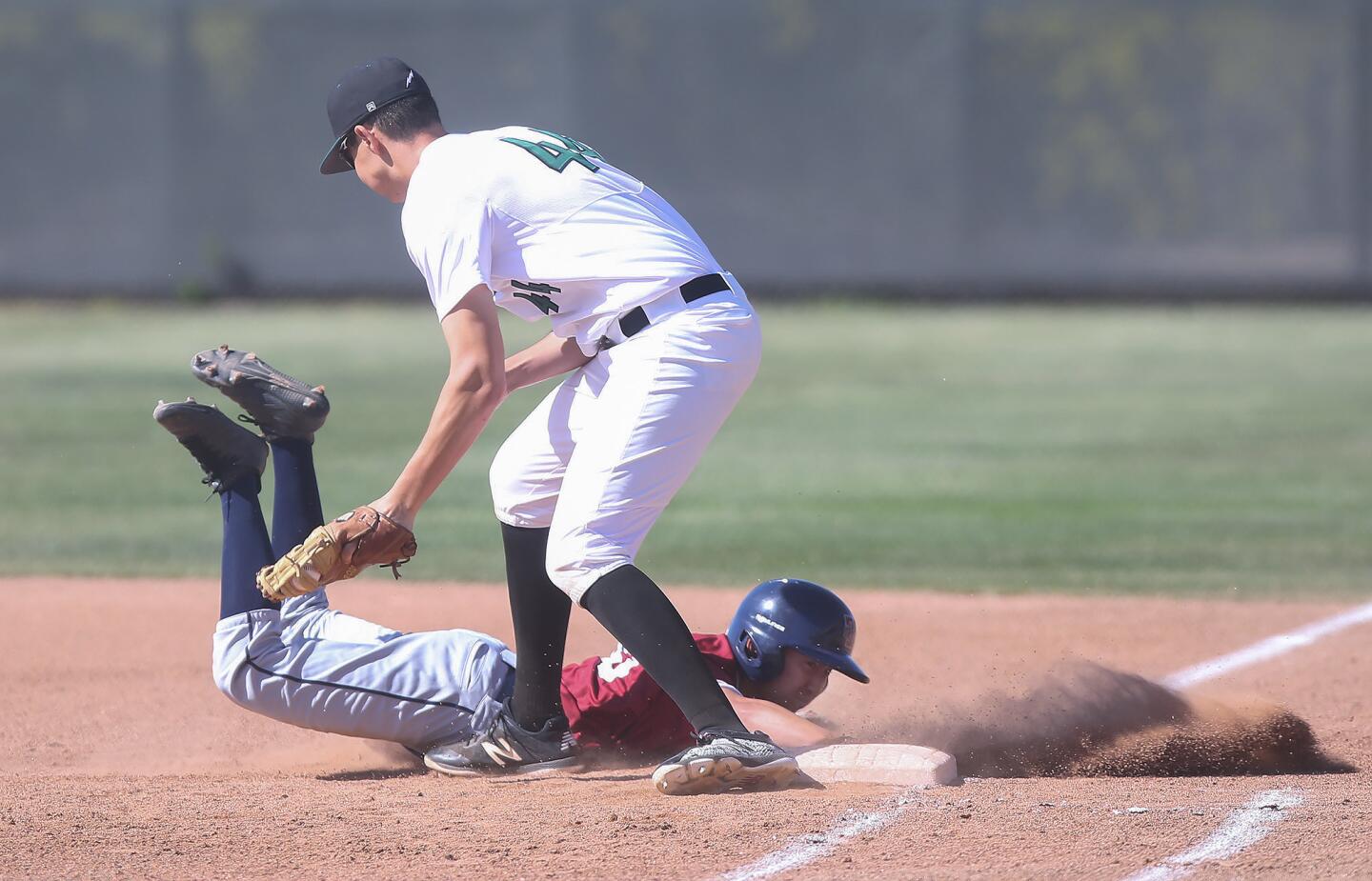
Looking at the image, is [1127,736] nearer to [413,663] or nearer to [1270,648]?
[1270,648]

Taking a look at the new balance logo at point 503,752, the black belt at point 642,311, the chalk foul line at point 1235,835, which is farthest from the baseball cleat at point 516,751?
the chalk foul line at point 1235,835

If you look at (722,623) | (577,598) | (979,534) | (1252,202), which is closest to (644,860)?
(577,598)

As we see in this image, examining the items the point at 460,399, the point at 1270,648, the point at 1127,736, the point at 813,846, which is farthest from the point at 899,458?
the point at 813,846

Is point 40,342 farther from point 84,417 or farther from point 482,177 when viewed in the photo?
point 482,177

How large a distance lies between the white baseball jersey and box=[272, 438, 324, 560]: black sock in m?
0.94

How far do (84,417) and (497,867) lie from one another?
1130cm

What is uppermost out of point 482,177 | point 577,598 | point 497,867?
point 482,177

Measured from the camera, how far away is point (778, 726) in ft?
14.3

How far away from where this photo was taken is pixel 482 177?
397 cm

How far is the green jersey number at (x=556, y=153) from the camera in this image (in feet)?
13.5

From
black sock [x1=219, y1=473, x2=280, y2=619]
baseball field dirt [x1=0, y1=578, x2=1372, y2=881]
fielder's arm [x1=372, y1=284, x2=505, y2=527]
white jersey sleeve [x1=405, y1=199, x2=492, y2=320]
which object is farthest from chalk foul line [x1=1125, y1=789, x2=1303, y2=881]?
black sock [x1=219, y1=473, x2=280, y2=619]

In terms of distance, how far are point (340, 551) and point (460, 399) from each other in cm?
44

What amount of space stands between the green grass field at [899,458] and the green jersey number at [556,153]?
3.67 m

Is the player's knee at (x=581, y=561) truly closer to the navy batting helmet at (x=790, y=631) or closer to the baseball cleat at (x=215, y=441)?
the navy batting helmet at (x=790, y=631)
